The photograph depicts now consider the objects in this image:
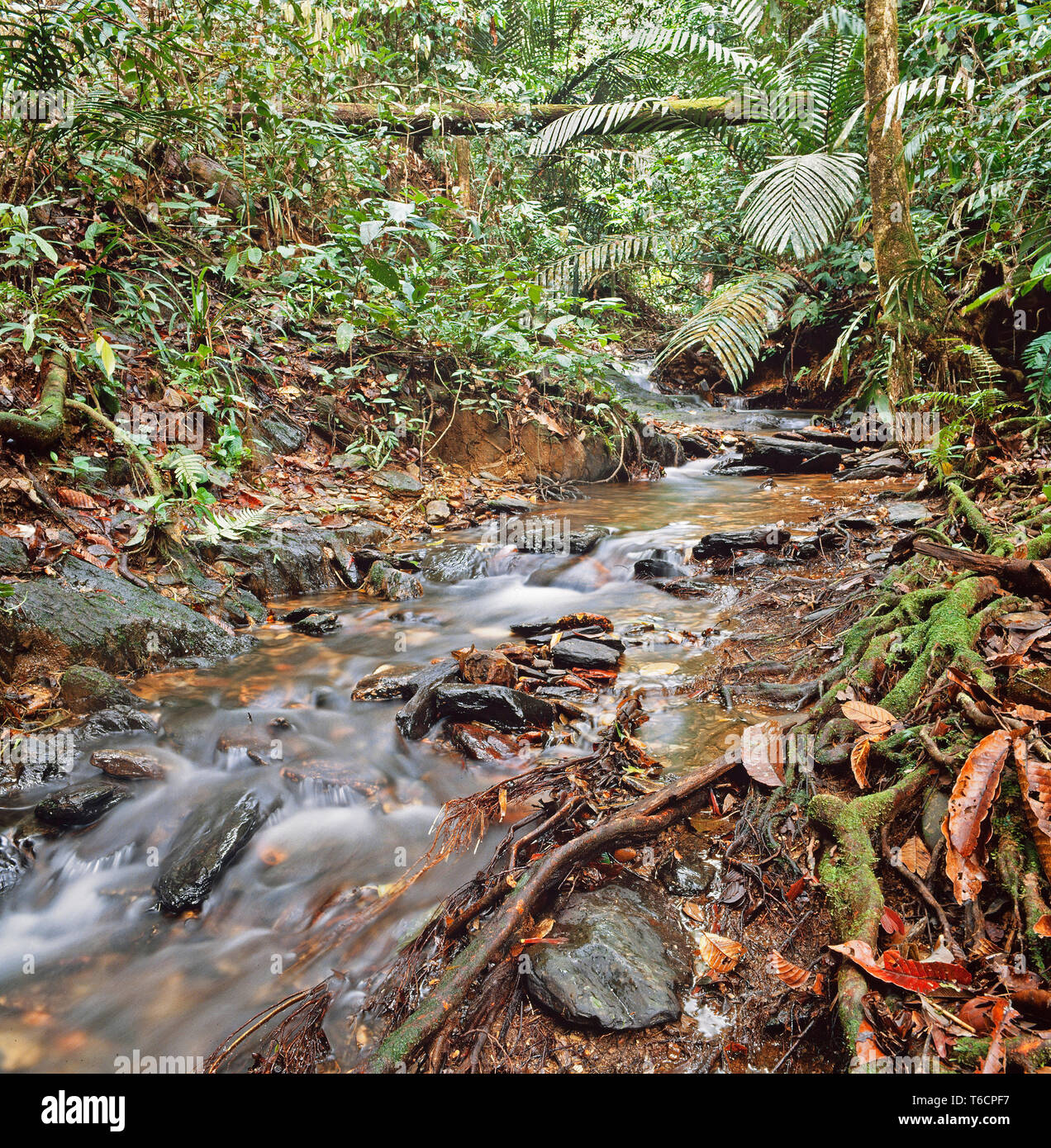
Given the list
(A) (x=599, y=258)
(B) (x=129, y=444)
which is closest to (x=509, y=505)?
(B) (x=129, y=444)

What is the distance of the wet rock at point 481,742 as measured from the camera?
2789 mm

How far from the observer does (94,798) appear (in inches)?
98.0

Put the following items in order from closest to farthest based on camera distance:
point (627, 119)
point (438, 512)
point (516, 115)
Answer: point (438, 512) < point (627, 119) < point (516, 115)

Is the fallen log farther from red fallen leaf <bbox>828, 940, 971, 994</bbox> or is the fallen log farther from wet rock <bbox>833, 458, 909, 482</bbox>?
red fallen leaf <bbox>828, 940, 971, 994</bbox>

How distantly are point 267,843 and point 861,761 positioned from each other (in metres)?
2.10

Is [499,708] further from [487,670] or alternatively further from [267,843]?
[267,843]

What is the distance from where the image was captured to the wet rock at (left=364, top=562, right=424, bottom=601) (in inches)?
192

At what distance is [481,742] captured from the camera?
2.83 m

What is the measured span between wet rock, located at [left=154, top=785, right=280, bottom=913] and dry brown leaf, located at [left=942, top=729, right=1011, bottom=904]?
7.37 ft

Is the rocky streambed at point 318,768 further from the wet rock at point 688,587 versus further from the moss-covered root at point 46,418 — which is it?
the moss-covered root at point 46,418

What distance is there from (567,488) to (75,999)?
6638 mm

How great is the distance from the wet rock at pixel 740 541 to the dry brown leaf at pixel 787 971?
3658mm

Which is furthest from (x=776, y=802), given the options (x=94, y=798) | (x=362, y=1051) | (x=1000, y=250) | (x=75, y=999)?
(x=1000, y=250)
